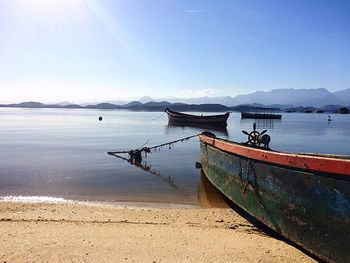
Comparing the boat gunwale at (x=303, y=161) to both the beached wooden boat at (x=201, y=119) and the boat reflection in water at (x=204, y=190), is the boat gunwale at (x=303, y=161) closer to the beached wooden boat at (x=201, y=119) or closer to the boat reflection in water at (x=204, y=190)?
the boat reflection in water at (x=204, y=190)

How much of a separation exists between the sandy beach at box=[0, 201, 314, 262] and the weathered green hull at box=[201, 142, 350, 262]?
1.40 feet

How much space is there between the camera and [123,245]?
6.28m

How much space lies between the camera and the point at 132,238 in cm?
674

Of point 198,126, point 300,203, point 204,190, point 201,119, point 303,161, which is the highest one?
point 303,161

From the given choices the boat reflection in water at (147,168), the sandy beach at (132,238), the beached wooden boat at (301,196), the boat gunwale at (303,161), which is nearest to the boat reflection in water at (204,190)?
the boat reflection in water at (147,168)

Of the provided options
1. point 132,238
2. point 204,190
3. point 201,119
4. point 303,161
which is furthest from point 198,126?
point 303,161

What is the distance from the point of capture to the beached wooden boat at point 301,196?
17.3 ft

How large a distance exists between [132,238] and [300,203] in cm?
319

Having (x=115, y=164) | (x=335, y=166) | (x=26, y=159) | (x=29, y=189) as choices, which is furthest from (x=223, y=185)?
(x=26, y=159)

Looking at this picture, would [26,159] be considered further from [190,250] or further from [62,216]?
[190,250]

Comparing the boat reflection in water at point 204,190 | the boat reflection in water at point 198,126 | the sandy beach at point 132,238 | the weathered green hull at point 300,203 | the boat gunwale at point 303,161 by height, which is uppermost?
the boat gunwale at point 303,161

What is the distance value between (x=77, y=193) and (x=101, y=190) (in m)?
0.85

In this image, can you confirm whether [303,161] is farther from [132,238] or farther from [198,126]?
[198,126]

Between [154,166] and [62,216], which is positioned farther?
[154,166]
